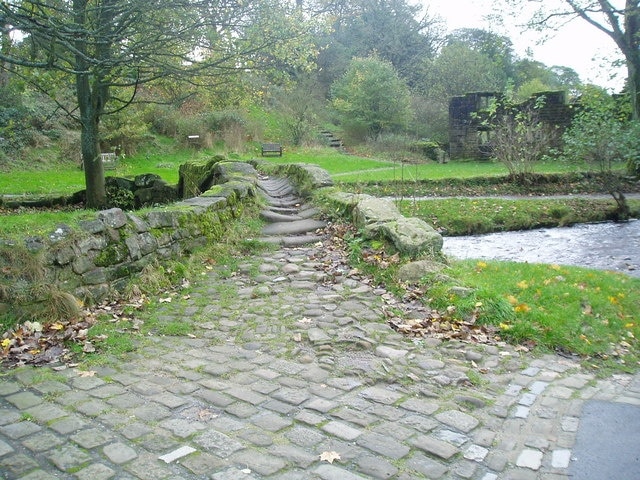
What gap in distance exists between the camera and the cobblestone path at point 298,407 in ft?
10.0

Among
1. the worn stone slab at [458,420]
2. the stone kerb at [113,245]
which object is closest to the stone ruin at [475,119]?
the stone kerb at [113,245]

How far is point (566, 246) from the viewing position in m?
12.2

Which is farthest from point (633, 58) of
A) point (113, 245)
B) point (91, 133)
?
point (113, 245)

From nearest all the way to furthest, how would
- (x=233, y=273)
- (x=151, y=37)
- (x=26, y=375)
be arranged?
1. (x=26, y=375)
2. (x=233, y=273)
3. (x=151, y=37)

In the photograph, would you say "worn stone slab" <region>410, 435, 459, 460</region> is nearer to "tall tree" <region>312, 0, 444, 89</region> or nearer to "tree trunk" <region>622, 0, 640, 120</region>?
"tree trunk" <region>622, 0, 640, 120</region>

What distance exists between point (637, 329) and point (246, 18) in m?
7.55

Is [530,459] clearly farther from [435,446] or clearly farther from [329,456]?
[329,456]

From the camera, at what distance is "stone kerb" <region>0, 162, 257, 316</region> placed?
537 centimetres

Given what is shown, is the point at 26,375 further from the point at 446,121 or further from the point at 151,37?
the point at 446,121

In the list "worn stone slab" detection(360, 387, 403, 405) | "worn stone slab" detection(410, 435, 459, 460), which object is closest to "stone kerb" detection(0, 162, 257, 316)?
"worn stone slab" detection(360, 387, 403, 405)

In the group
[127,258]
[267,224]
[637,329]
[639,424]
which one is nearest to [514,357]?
[639,424]

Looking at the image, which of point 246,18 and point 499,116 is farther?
point 499,116


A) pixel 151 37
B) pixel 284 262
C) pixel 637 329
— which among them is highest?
pixel 151 37

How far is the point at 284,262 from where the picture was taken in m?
7.62
